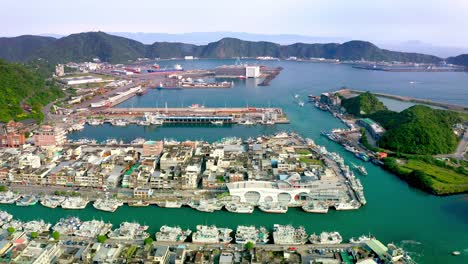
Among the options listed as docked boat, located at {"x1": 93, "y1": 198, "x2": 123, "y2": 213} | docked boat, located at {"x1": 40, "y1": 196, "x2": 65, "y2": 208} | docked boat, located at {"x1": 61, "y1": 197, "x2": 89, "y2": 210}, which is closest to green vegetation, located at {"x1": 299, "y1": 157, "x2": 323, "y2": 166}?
docked boat, located at {"x1": 93, "y1": 198, "x2": 123, "y2": 213}

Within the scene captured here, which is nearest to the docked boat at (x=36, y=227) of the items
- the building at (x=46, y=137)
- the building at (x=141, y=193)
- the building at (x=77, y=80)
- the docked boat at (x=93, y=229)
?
the docked boat at (x=93, y=229)

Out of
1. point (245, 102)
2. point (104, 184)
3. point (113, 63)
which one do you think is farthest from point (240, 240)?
point (113, 63)

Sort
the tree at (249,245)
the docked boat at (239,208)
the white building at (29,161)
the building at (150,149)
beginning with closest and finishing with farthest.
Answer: the tree at (249,245), the docked boat at (239,208), the white building at (29,161), the building at (150,149)

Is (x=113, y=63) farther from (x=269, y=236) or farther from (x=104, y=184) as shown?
(x=269, y=236)

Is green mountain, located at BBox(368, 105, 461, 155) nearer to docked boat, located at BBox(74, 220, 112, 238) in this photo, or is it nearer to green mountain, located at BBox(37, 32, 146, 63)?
docked boat, located at BBox(74, 220, 112, 238)

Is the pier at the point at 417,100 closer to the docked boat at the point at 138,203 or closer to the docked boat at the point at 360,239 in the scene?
the docked boat at the point at 360,239

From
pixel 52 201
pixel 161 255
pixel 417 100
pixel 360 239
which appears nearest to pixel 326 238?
pixel 360 239
